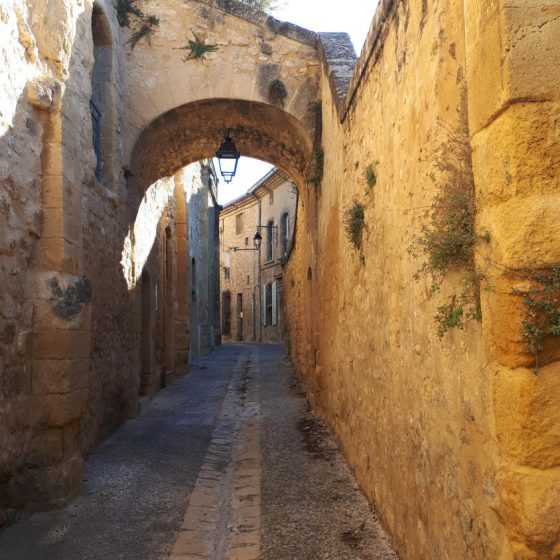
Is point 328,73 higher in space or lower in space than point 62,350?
higher

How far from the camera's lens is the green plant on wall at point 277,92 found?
7082mm

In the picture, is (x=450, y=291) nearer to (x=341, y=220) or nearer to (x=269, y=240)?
(x=341, y=220)

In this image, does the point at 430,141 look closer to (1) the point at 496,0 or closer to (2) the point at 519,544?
(1) the point at 496,0

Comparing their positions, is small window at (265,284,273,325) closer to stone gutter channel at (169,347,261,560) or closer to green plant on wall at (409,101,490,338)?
stone gutter channel at (169,347,261,560)

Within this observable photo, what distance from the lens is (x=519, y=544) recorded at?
1.66 metres

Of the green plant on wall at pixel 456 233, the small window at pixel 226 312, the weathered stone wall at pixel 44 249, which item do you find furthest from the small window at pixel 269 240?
the green plant on wall at pixel 456 233

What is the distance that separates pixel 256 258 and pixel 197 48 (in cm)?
2067

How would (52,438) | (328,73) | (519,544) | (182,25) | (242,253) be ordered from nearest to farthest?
1. (519,544)
2. (52,438)
3. (328,73)
4. (182,25)
5. (242,253)

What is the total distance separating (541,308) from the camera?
1.63 meters

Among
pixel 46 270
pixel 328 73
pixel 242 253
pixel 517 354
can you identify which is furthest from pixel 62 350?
pixel 242 253

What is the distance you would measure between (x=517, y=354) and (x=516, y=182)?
0.49 metres

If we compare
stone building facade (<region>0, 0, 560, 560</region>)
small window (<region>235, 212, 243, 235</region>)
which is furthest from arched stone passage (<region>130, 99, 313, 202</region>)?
small window (<region>235, 212, 243, 235</region>)

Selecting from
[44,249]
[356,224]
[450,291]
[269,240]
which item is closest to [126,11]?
[44,249]

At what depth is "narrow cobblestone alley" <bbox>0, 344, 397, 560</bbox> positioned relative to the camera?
328 centimetres
